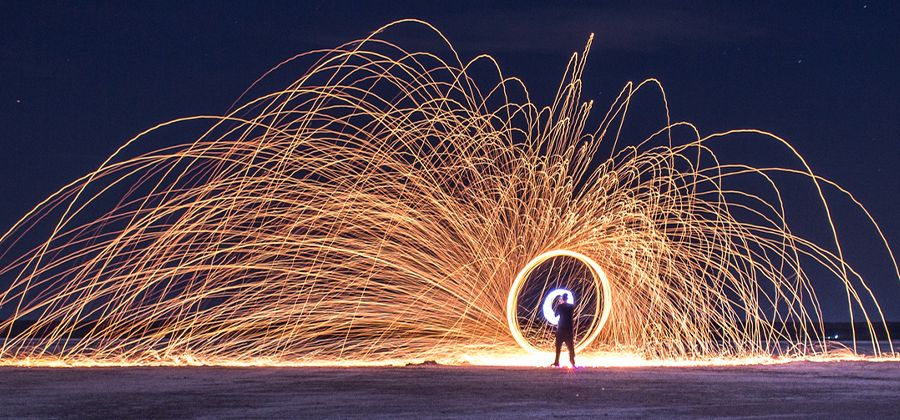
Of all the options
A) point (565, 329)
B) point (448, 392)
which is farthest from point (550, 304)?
point (448, 392)

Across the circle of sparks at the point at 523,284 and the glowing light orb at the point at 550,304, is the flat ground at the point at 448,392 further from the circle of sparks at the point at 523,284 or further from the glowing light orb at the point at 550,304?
the glowing light orb at the point at 550,304

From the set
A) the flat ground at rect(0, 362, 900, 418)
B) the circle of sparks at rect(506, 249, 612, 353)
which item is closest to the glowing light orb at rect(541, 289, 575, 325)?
the circle of sparks at rect(506, 249, 612, 353)

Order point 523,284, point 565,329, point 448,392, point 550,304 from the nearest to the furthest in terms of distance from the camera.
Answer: point 448,392, point 565,329, point 523,284, point 550,304

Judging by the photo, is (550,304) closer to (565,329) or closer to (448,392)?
(565,329)

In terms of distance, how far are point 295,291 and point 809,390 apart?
9.19m

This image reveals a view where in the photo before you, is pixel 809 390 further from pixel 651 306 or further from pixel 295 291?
pixel 295 291

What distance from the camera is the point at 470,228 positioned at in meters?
22.0

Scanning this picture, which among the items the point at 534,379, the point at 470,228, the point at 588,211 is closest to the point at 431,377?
the point at 534,379

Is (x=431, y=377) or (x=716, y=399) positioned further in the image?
(x=431, y=377)

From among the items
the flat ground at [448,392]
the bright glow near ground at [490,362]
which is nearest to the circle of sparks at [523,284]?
the bright glow near ground at [490,362]

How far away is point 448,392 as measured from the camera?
51.1 feet

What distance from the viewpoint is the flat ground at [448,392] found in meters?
13.2

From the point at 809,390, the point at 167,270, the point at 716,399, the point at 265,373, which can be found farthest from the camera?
the point at 167,270

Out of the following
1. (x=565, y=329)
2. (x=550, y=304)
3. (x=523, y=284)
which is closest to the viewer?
(x=565, y=329)
